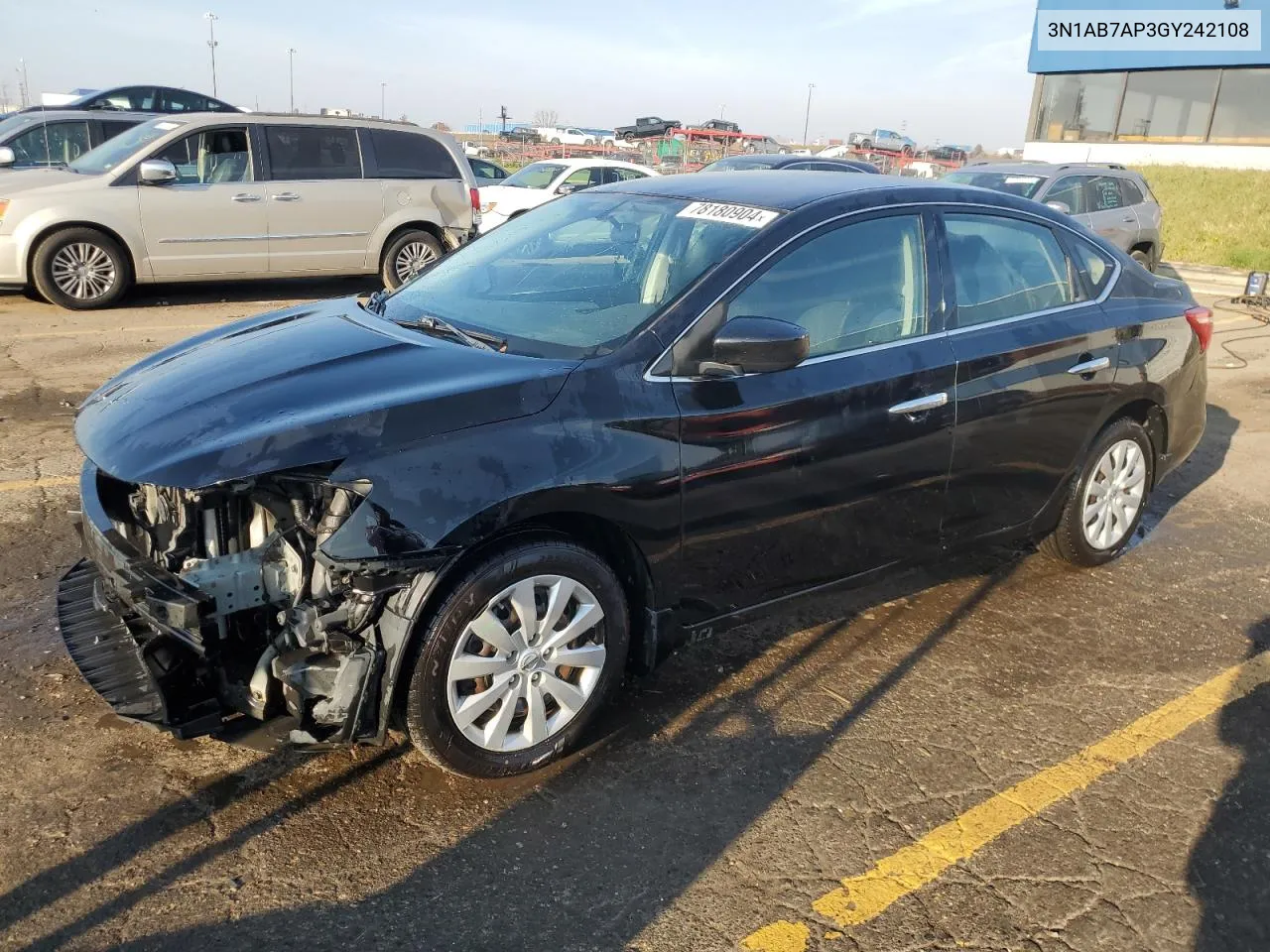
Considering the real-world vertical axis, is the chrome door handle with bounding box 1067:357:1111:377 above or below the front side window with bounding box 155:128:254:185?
below

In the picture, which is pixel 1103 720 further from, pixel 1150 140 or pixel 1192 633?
pixel 1150 140

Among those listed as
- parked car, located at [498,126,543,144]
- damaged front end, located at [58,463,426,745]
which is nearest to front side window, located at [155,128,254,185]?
damaged front end, located at [58,463,426,745]

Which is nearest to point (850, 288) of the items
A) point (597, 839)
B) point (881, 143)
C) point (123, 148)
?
point (597, 839)

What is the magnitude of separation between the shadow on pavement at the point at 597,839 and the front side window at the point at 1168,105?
28966 millimetres

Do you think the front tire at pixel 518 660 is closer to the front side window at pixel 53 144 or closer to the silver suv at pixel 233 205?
the silver suv at pixel 233 205

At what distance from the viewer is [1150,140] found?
27.8m

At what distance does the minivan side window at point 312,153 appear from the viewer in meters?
10.3

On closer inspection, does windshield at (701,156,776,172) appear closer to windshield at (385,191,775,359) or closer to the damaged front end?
windshield at (385,191,775,359)

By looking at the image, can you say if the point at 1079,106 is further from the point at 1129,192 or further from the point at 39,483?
the point at 39,483

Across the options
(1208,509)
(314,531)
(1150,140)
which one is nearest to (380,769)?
(314,531)

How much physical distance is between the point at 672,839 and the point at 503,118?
49.1m

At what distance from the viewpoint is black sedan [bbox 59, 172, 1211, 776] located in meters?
2.73

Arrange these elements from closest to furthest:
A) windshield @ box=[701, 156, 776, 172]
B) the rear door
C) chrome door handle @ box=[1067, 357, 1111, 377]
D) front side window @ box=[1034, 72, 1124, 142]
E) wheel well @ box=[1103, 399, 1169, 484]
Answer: the rear door, chrome door handle @ box=[1067, 357, 1111, 377], wheel well @ box=[1103, 399, 1169, 484], windshield @ box=[701, 156, 776, 172], front side window @ box=[1034, 72, 1124, 142]

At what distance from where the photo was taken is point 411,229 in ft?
36.6
